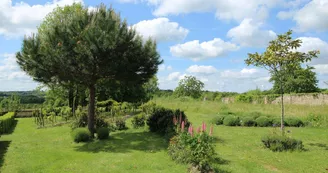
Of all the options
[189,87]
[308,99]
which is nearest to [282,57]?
[308,99]

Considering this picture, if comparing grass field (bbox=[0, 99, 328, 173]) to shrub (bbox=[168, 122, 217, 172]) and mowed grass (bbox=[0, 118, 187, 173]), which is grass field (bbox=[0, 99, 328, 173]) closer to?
mowed grass (bbox=[0, 118, 187, 173])

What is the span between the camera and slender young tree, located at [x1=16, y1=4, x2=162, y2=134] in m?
10.9

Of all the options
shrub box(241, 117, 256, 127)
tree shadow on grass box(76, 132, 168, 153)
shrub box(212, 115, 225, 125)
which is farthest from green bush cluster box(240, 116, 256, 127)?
tree shadow on grass box(76, 132, 168, 153)

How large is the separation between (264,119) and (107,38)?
11244 mm

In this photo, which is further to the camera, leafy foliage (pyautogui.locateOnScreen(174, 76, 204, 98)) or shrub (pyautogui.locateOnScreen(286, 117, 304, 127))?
leafy foliage (pyautogui.locateOnScreen(174, 76, 204, 98))

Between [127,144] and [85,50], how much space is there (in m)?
4.32

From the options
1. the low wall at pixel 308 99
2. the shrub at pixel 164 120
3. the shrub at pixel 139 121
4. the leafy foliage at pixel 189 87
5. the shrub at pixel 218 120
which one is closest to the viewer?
the shrub at pixel 164 120

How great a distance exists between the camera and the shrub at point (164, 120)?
39.6 feet

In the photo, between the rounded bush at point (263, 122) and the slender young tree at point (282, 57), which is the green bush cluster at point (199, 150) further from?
the rounded bush at point (263, 122)

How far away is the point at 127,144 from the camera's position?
37.1 feet

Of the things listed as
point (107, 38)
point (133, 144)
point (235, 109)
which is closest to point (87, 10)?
point (107, 38)

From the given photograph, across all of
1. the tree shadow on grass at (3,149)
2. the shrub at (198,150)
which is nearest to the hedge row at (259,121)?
the shrub at (198,150)

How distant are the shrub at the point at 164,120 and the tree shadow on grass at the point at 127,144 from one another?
413 mm

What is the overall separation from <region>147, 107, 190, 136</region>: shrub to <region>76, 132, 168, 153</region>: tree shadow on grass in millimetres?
413
